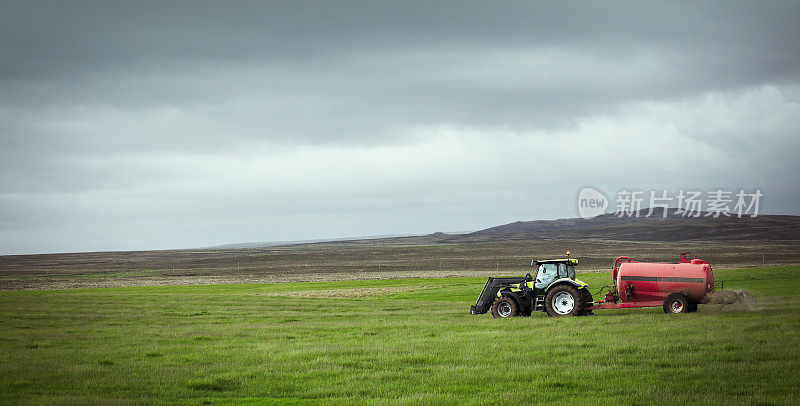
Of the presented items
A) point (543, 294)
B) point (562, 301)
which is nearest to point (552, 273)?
point (543, 294)


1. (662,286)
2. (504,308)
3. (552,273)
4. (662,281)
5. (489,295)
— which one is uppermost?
(552,273)

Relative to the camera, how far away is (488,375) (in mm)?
13031

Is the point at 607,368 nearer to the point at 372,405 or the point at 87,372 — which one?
the point at 372,405

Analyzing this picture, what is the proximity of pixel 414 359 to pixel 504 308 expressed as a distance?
10006mm

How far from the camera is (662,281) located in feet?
75.4

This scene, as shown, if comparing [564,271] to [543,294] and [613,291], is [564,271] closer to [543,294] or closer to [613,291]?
[543,294]

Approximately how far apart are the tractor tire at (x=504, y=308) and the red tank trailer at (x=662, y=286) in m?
3.07

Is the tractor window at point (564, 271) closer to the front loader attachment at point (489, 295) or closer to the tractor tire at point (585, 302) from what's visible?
the tractor tire at point (585, 302)

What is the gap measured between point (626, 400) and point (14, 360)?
14950 millimetres

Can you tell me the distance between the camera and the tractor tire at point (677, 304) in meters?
22.3

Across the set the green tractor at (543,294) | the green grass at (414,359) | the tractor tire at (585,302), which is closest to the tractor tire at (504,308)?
the green tractor at (543,294)

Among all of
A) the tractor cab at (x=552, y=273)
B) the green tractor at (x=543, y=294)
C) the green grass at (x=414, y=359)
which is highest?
the tractor cab at (x=552, y=273)

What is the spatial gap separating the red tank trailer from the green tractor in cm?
101

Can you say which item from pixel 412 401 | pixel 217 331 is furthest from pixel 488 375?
pixel 217 331
